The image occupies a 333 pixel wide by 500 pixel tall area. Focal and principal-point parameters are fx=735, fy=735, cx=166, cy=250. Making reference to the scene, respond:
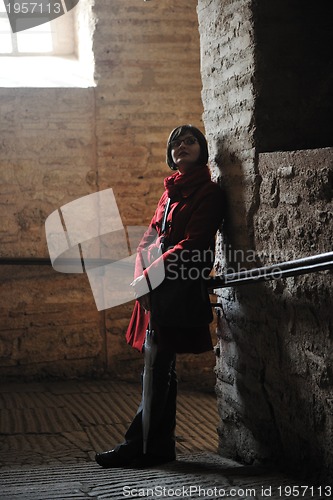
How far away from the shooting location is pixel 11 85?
6004 millimetres

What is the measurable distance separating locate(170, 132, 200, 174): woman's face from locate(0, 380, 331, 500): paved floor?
4.87 ft

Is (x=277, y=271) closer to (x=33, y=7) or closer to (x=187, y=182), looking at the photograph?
(x=187, y=182)

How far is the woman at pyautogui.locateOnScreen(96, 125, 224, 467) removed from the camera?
11.5ft

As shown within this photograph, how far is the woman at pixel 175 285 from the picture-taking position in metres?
3.50

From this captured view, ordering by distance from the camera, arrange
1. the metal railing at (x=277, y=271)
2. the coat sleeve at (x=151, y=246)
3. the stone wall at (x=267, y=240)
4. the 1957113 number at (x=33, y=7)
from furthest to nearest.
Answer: the 1957113 number at (x=33, y=7) < the coat sleeve at (x=151, y=246) < the stone wall at (x=267, y=240) < the metal railing at (x=277, y=271)

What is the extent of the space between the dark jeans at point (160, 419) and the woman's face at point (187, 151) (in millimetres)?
946

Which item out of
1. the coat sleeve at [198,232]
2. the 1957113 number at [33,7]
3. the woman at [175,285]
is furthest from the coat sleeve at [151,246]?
the 1957113 number at [33,7]

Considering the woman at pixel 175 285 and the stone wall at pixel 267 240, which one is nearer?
the stone wall at pixel 267 240

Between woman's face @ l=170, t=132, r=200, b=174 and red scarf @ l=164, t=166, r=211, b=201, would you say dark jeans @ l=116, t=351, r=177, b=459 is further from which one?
woman's face @ l=170, t=132, r=200, b=174

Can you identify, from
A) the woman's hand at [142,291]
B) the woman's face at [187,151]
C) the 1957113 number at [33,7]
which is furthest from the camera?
the 1957113 number at [33,7]

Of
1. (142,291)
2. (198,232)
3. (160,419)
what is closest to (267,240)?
(198,232)

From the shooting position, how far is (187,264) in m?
3.50

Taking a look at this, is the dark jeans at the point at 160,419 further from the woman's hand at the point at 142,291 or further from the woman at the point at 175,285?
the woman's hand at the point at 142,291

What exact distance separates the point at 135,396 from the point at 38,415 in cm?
85
